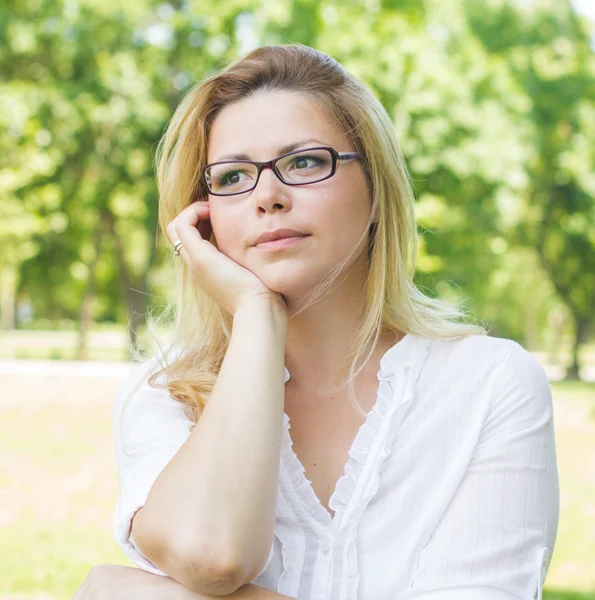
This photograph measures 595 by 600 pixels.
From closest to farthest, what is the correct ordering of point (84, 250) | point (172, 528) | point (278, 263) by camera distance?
point (172, 528) → point (278, 263) → point (84, 250)

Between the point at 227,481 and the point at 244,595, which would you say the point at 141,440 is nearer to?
the point at 227,481

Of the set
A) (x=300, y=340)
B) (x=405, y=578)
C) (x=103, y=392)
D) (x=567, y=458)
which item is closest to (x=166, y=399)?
(x=300, y=340)

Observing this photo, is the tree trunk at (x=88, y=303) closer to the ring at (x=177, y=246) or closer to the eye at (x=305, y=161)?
the ring at (x=177, y=246)

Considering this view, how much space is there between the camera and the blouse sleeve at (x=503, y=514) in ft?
6.28

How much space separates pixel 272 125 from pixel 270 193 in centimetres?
23

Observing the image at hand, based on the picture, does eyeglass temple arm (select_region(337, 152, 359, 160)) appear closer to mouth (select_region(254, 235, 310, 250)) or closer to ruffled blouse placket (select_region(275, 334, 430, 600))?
mouth (select_region(254, 235, 310, 250))

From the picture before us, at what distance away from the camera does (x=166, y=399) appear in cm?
228

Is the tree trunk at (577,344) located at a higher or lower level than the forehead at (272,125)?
lower

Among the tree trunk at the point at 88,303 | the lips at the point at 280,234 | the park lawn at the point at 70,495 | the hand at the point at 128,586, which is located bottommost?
the tree trunk at the point at 88,303

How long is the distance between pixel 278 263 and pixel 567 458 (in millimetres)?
8991

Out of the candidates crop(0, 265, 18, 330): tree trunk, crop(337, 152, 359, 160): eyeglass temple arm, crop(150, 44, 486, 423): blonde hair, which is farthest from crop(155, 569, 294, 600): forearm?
crop(0, 265, 18, 330): tree trunk

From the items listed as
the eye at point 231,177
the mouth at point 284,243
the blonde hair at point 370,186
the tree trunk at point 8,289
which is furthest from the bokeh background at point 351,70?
the mouth at point 284,243

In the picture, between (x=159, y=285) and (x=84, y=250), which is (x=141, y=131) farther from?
(x=159, y=285)

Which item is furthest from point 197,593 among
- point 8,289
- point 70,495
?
point 8,289
